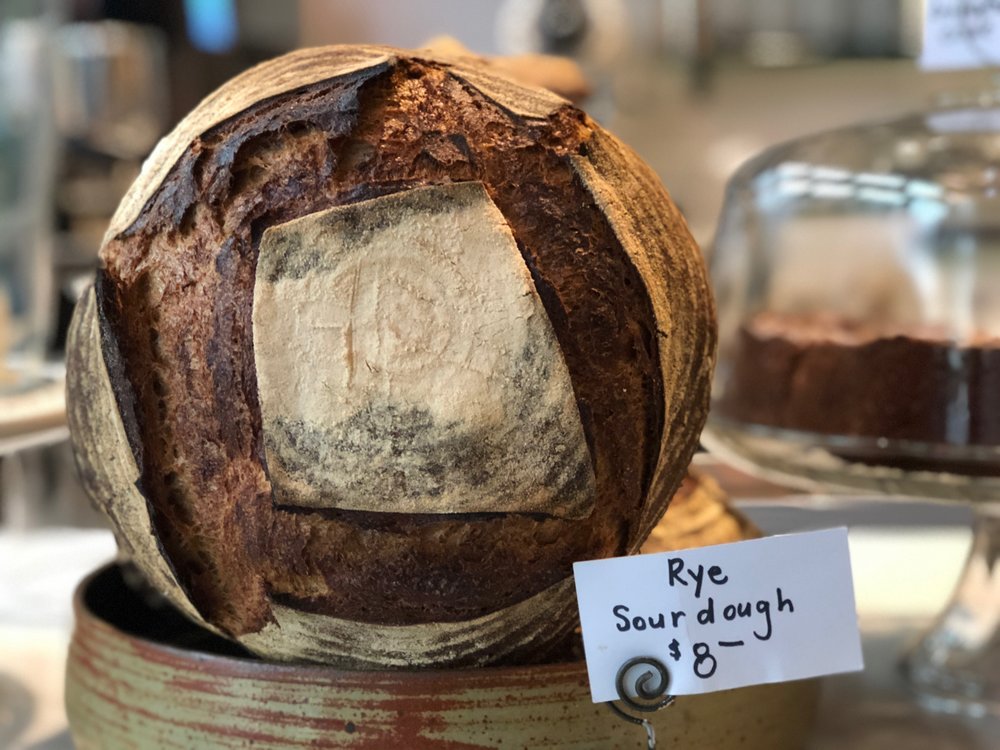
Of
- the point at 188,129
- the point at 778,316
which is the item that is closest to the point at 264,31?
the point at 778,316

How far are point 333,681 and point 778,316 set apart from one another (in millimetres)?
913

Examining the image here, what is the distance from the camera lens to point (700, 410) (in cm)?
78

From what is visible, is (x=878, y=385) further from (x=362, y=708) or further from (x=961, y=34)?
(x=362, y=708)

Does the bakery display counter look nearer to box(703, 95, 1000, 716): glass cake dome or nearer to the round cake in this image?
box(703, 95, 1000, 716): glass cake dome

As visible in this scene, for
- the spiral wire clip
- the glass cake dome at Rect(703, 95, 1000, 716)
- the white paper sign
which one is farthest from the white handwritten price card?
the white paper sign

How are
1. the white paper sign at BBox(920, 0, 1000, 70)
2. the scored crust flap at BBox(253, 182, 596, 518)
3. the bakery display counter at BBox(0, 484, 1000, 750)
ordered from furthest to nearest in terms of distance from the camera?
the white paper sign at BBox(920, 0, 1000, 70) < the bakery display counter at BBox(0, 484, 1000, 750) < the scored crust flap at BBox(253, 182, 596, 518)

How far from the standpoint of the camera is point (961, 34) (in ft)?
3.83

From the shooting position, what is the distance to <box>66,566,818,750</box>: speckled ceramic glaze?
27.3 inches

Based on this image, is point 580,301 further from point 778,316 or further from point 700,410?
point 778,316

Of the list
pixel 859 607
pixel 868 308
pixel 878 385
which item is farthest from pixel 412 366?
pixel 868 308

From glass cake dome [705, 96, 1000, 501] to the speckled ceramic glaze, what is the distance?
420 millimetres

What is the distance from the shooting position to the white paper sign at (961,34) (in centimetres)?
114

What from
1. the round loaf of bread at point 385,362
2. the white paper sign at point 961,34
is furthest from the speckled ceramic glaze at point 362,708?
A: the white paper sign at point 961,34

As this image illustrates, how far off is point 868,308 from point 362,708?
1018mm
